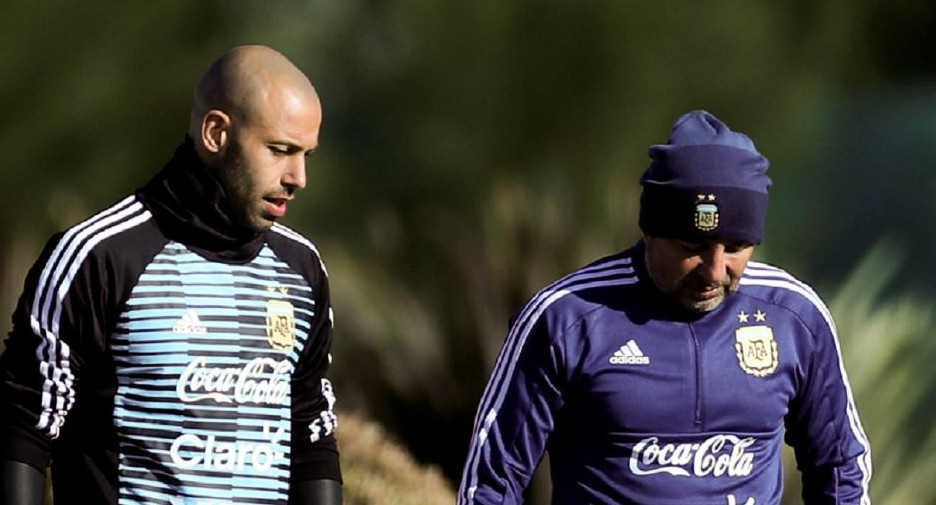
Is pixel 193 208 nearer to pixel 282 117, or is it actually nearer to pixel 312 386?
pixel 282 117

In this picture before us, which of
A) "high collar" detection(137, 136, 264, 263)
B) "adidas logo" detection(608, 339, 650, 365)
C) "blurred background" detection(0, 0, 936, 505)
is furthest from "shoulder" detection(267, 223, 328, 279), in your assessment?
"blurred background" detection(0, 0, 936, 505)

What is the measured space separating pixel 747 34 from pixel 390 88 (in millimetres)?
1283

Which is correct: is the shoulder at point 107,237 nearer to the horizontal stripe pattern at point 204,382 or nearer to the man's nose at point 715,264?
the horizontal stripe pattern at point 204,382

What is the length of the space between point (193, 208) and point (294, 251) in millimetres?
315

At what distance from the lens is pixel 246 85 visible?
439 centimetres

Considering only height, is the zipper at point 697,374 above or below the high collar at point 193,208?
below

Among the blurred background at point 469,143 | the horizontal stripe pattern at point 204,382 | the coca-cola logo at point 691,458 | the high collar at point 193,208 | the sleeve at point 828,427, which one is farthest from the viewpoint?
the blurred background at point 469,143

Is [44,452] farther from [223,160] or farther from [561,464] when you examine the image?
[561,464]

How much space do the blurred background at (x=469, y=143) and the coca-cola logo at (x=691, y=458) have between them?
2.24 metres

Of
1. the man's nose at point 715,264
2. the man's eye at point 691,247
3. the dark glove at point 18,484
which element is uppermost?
the man's eye at point 691,247

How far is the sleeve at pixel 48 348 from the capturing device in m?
4.21

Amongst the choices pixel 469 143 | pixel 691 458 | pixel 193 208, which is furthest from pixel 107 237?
pixel 469 143

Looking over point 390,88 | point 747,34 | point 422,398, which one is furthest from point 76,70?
point 747,34

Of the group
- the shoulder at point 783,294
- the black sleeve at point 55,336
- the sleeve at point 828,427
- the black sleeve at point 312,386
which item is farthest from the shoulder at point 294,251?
the sleeve at point 828,427
